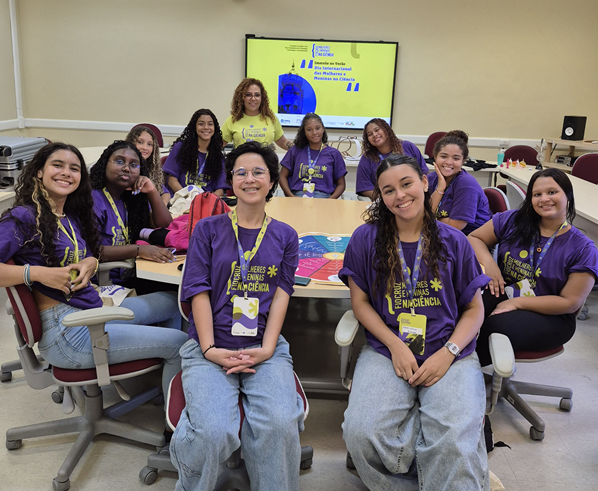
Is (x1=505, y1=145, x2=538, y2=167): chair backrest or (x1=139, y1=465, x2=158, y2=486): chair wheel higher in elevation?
(x1=505, y1=145, x2=538, y2=167): chair backrest

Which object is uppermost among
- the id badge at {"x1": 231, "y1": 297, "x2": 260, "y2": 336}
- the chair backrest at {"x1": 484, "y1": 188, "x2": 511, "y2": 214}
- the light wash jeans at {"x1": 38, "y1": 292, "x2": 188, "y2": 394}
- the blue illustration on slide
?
the blue illustration on slide

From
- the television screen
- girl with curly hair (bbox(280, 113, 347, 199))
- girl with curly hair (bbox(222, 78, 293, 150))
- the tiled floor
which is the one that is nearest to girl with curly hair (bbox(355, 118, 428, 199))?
girl with curly hair (bbox(280, 113, 347, 199))

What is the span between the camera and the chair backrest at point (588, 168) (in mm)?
4996

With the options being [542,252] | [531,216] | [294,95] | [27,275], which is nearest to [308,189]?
[531,216]

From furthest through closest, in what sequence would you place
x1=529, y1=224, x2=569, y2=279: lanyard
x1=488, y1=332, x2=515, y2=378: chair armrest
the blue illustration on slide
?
the blue illustration on slide → x1=529, y1=224, x2=569, y2=279: lanyard → x1=488, y1=332, x2=515, y2=378: chair armrest

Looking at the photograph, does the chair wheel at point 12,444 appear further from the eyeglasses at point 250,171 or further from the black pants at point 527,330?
the black pants at point 527,330

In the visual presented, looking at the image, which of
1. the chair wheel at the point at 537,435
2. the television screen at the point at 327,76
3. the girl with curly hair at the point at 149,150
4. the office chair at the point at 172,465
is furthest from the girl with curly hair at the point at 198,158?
the television screen at the point at 327,76

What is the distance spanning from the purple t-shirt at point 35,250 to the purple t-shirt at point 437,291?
105 cm

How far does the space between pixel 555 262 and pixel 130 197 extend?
2040 millimetres

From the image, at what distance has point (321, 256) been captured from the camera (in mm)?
2500

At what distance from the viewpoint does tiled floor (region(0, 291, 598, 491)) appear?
1983 millimetres

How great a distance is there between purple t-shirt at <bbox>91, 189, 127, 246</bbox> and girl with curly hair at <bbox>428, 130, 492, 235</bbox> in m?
1.75

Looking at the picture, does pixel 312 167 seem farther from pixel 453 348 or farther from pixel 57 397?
pixel 453 348

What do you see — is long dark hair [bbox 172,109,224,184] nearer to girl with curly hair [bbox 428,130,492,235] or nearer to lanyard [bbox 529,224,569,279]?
girl with curly hair [bbox 428,130,492,235]
